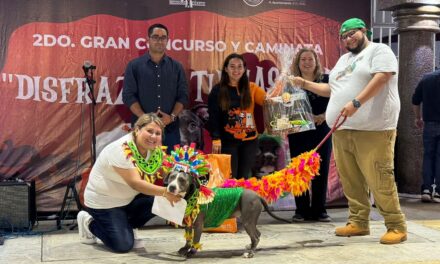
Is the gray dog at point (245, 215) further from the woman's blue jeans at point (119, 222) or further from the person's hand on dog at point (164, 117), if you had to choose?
the person's hand on dog at point (164, 117)

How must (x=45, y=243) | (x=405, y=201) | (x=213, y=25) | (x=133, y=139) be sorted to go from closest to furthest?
(x=133, y=139) < (x=45, y=243) < (x=213, y=25) < (x=405, y=201)

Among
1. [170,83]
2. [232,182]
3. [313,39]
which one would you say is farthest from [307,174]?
[313,39]

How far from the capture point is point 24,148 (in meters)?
4.75

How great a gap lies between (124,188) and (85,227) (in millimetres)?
458

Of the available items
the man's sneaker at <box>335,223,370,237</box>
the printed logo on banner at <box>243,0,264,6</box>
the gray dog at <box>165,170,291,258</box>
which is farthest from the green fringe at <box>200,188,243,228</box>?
the printed logo on banner at <box>243,0,264,6</box>

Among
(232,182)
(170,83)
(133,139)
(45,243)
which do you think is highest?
(170,83)

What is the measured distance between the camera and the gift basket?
451cm

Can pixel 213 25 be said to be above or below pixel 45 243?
above

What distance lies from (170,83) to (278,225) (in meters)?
1.50

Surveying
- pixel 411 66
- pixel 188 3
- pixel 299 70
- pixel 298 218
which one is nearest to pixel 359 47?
pixel 299 70

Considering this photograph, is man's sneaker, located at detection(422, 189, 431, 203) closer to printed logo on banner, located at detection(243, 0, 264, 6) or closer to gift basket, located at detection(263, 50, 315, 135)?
gift basket, located at detection(263, 50, 315, 135)

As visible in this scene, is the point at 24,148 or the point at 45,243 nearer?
the point at 45,243

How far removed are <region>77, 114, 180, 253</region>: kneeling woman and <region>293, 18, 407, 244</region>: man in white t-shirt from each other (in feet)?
4.31

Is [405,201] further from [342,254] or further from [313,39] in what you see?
[342,254]
